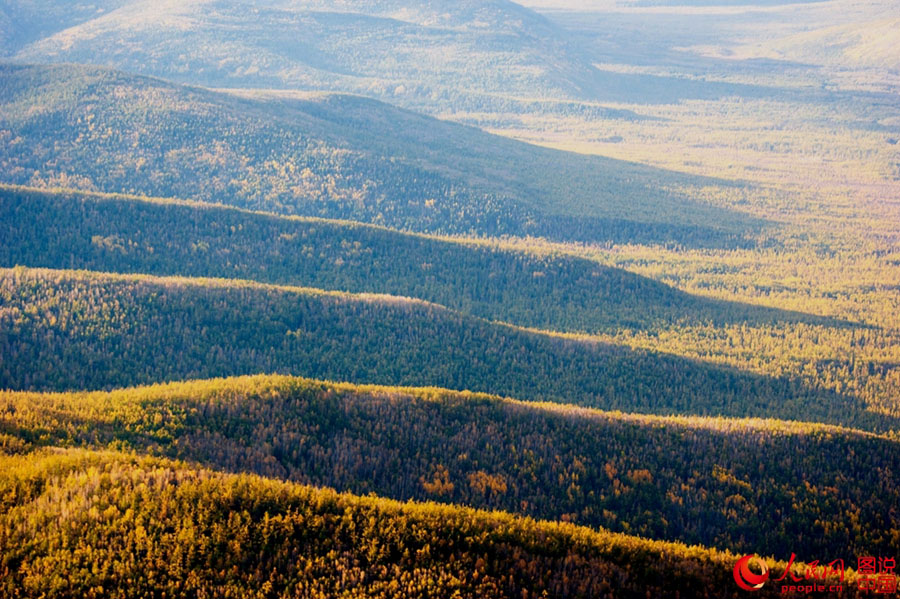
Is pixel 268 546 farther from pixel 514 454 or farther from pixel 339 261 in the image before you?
pixel 339 261

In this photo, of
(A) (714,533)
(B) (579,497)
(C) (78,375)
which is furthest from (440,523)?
(C) (78,375)

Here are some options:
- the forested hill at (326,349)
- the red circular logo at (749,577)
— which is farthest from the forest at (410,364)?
the forested hill at (326,349)

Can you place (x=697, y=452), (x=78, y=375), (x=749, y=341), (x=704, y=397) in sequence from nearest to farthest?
(x=697, y=452), (x=78, y=375), (x=704, y=397), (x=749, y=341)

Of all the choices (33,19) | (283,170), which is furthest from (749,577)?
(33,19)

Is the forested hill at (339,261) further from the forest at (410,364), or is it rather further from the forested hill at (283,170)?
the forested hill at (283,170)

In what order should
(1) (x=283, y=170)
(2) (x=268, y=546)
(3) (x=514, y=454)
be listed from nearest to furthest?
(2) (x=268, y=546) < (3) (x=514, y=454) < (1) (x=283, y=170)

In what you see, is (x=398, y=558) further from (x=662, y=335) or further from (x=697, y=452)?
(x=662, y=335)

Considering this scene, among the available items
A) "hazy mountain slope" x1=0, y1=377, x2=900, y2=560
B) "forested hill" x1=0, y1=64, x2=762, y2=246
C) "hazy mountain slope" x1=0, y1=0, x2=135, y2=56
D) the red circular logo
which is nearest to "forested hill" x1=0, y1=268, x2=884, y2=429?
"hazy mountain slope" x1=0, y1=377, x2=900, y2=560
